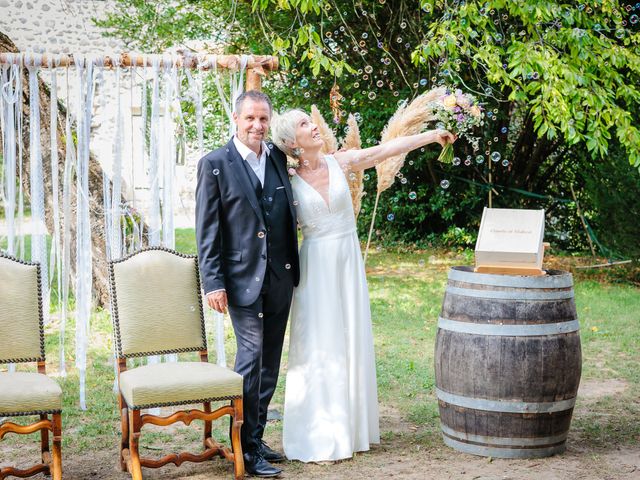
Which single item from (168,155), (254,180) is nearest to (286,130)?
(254,180)

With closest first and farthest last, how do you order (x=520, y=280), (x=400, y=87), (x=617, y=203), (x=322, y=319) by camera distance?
(x=520, y=280)
(x=322, y=319)
(x=617, y=203)
(x=400, y=87)

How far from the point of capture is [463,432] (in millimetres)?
4359

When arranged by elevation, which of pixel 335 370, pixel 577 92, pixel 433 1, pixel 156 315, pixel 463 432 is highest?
pixel 433 1

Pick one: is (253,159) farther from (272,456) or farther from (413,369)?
(413,369)

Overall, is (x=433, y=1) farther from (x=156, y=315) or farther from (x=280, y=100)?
(x=280, y=100)

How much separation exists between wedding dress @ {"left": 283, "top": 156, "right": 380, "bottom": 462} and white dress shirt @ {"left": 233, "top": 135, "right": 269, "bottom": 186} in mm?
252

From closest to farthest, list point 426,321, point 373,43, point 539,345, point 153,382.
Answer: point 153,382
point 539,345
point 426,321
point 373,43

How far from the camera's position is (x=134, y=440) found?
3840 millimetres

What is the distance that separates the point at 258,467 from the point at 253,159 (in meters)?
1.52

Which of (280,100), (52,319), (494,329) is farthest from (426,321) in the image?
(280,100)

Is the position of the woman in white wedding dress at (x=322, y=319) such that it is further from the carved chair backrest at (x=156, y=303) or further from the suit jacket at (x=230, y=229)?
the carved chair backrest at (x=156, y=303)

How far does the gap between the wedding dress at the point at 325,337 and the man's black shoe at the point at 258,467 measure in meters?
0.25

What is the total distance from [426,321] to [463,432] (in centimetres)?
404

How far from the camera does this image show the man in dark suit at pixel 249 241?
13.1 feet
